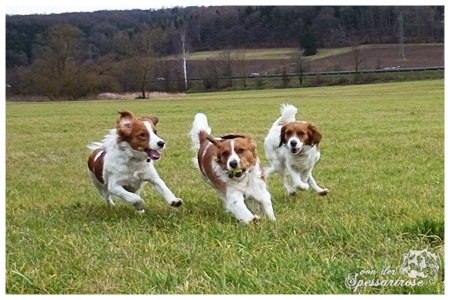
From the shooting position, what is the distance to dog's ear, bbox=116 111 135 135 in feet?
19.5

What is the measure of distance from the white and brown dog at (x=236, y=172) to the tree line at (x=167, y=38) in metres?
0.63

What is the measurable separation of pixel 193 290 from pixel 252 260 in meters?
0.58

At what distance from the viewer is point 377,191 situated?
6984 mm

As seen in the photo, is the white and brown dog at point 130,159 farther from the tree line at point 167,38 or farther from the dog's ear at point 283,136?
the dog's ear at point 283,136

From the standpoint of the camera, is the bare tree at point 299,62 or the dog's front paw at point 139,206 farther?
the dog's front paw at point 139,206

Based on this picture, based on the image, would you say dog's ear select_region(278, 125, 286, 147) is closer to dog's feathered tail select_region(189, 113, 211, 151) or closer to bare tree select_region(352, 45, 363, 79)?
dog's feathered tail select_region(189, 113, 211, 151)

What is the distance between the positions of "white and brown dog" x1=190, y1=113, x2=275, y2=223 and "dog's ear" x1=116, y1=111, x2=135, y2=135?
62 centimetres

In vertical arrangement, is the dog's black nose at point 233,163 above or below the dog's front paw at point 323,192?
above

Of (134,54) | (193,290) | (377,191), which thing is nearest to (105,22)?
(134,54)

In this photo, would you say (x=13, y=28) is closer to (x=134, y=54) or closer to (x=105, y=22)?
(x=105, y=22)

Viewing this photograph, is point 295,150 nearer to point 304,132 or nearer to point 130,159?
point 304,132

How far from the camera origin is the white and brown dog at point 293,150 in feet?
23.5

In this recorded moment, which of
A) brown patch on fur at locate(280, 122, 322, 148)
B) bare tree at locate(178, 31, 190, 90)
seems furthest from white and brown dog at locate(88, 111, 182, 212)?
brown patch on fur at locate(280, 122, 322, 148)

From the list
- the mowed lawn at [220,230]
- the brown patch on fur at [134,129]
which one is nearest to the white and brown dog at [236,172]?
the mowed lawn at [220,230]
